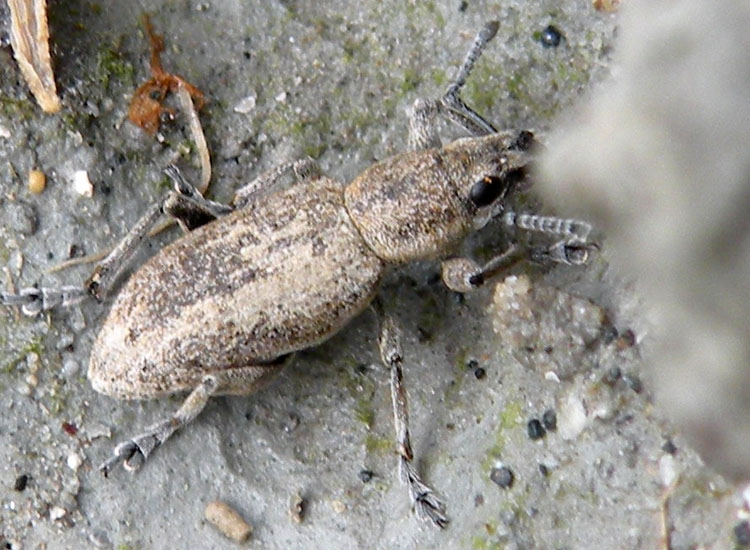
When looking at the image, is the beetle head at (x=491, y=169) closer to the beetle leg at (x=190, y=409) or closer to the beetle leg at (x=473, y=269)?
the beetle leg at (x=473, y=269)

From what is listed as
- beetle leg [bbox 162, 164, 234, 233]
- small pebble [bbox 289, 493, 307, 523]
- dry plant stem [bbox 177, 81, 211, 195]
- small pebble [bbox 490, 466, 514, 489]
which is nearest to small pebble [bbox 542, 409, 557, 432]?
small pebble [bbox 490, 466, 514, 489]

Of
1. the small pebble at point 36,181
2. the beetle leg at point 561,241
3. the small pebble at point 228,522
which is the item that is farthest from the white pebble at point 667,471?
the small pebble at point 36,181

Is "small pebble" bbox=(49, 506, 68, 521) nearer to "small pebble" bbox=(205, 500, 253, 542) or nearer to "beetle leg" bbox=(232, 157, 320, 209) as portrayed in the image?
"small pebble" bbox=(205, 500, 253, 542)

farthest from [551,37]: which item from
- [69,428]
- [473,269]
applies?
[69,428]

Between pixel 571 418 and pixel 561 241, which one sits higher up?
pixel 561 241

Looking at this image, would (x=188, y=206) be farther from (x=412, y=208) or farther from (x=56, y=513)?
(x=56, y=513)

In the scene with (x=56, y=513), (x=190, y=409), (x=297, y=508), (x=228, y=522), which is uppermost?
(x=190, y=409)

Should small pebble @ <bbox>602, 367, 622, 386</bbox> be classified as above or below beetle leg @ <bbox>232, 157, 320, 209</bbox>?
above
